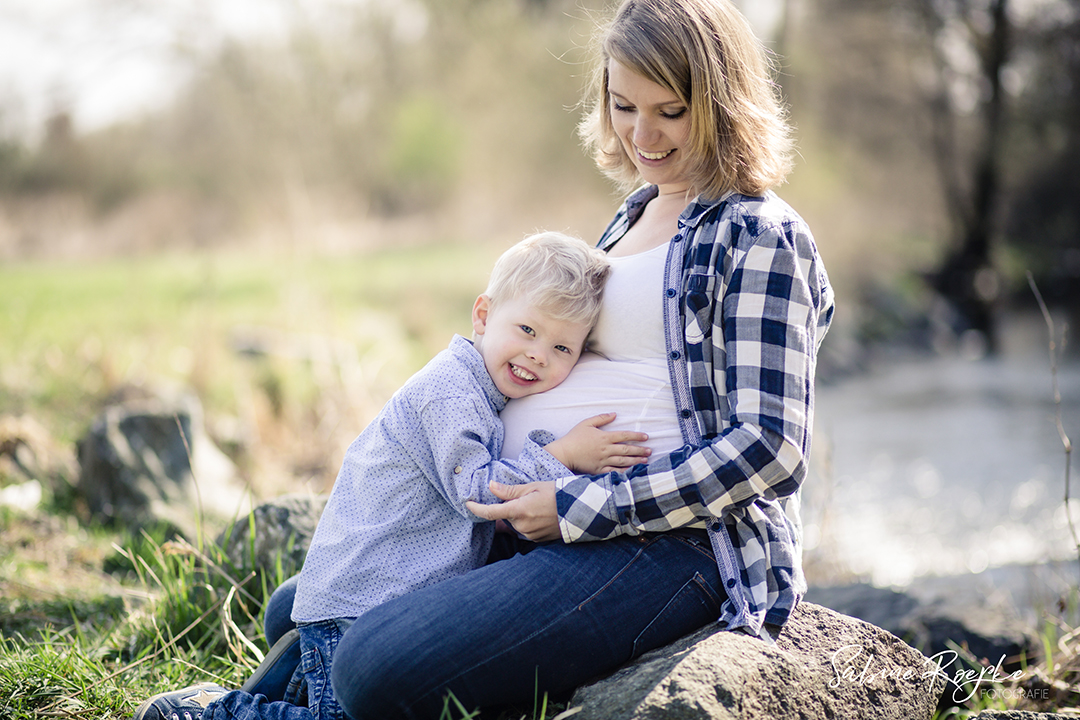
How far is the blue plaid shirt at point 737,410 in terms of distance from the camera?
180 cm

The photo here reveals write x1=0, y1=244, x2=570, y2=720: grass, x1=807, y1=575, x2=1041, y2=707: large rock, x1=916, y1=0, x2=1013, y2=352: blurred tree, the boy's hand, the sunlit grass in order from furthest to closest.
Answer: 1. x1=916, y1=0, x2=1013, y2=352: blurred tree
2. the sunlit grass
3. x1=807, y1=575, x2=1041, y2=707: large rock
4. x1=0, y1=244, x2=570, y2=720: grass
5. the boy's hand

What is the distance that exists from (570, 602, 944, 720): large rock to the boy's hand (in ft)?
1.41

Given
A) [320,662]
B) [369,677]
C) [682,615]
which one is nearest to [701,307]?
[682,615]

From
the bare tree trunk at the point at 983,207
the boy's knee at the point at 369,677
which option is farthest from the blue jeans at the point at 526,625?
the bare tree trunk at the point at 983,207

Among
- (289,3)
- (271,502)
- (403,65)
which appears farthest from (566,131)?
(271,502)

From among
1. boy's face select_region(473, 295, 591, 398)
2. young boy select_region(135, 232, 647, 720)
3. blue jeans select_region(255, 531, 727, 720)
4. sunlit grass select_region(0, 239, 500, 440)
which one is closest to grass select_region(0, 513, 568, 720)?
blue jeans select_region(255, 531, 727, 720)

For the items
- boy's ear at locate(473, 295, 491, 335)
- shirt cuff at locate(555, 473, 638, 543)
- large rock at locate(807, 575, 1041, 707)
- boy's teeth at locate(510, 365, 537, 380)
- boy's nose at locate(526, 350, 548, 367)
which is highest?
boy's ear at locate(473, 295, 491, 335)

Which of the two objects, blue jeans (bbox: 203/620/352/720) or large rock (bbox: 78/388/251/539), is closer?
blue jeans (bbox: 203/620/352/720)

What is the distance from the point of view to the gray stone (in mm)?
2832

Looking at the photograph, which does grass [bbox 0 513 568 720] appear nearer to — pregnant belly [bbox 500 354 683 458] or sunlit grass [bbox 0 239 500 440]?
pregnant belly [bbox 500 354 683 458]

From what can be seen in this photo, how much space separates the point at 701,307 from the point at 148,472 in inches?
136

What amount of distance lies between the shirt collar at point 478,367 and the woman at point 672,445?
2.4 inches

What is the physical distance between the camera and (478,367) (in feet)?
6.88

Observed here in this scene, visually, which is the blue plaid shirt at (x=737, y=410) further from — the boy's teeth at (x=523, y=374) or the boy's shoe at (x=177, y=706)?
the boy's shoe at (x=177, y=706)
